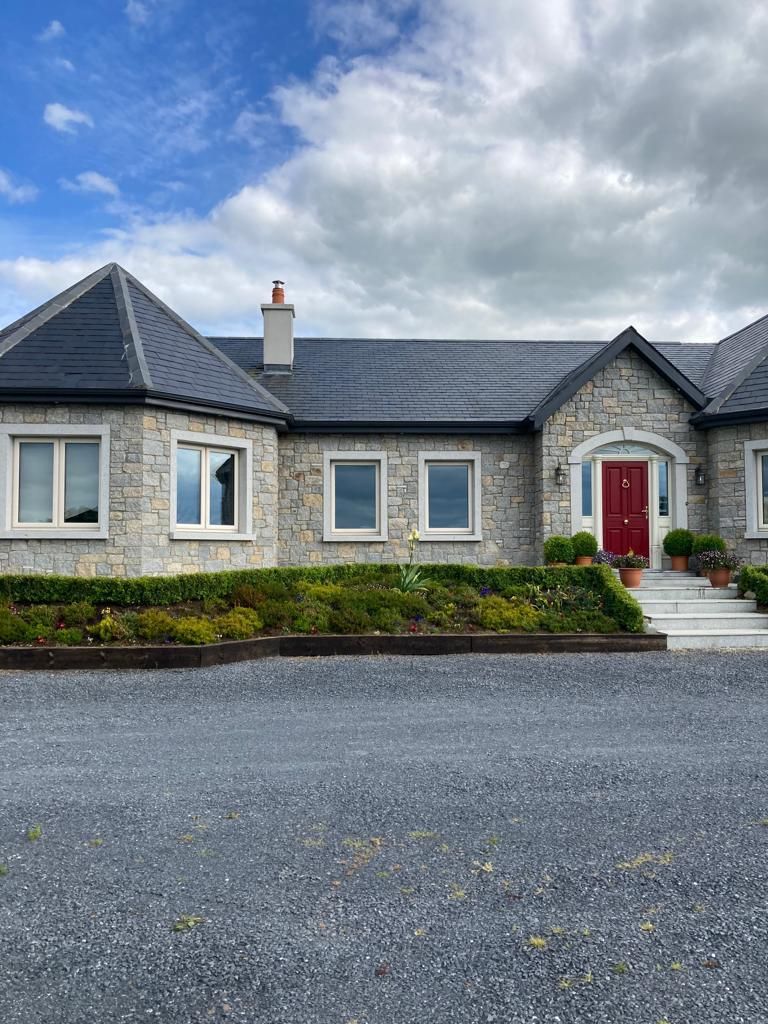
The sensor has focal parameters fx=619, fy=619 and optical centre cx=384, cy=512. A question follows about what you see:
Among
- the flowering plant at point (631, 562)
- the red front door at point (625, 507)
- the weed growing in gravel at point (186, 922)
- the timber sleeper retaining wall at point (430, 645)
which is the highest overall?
the red front door at point (625, 507)

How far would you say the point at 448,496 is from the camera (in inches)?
566

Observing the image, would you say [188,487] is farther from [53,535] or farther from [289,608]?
[289,608]

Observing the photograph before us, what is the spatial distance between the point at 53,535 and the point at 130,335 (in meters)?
4.11

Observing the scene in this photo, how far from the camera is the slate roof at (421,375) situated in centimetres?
1441

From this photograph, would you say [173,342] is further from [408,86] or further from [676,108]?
[676,108]

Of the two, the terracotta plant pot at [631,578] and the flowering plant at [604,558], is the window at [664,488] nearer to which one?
the flowering plant at [604,558]

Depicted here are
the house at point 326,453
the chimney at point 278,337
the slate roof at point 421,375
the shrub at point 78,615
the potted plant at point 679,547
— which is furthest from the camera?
the chimney at point 278,337

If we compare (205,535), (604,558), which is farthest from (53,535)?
(604,558)

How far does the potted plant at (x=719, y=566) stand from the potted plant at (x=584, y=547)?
2.13 meters

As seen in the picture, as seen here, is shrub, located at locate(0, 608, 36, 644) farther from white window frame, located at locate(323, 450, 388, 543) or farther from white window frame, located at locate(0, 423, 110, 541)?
white window frame, located at locate(323, 450, 388, 543)

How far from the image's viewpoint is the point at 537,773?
14.7 ft

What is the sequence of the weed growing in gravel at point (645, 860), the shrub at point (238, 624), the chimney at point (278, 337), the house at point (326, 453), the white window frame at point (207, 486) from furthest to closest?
the chimney at point (278, 337), the white window frame at point (207, 486), the house at point (326, 453), the shrub at point (238, 624), the weed growing in gravel at point (645, 860)

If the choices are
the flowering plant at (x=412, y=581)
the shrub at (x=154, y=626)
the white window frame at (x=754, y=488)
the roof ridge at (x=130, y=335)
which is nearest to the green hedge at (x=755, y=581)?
the white window frame at (x=754, y=488)

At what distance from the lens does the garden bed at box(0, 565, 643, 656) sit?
8977 mm
